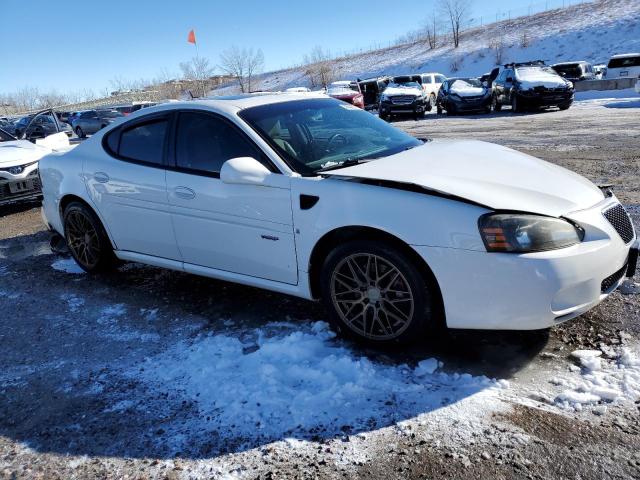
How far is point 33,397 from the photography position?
3.03 metres

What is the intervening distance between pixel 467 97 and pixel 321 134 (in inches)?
734

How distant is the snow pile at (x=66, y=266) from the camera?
5230 mm

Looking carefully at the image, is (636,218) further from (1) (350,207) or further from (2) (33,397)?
(2) (33,397)

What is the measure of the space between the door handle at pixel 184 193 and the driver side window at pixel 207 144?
14cm

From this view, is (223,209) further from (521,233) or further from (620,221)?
(620,221)

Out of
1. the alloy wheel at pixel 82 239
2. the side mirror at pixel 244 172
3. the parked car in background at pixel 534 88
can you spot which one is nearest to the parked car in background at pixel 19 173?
the alloy wheel at pixel 82 239

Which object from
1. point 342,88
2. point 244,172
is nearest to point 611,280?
point 244,172

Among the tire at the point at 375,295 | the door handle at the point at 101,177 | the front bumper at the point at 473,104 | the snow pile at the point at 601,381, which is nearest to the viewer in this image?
the snow pile at the point at 601,381

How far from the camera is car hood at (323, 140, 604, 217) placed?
2.85m

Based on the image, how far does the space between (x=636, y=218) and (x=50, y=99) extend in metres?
72.8

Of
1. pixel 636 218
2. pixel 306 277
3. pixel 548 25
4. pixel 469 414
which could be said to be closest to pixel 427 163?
pixel 306 277

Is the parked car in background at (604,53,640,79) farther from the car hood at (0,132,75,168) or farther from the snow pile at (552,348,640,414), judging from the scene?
the snow pile at (552,348,640,414)

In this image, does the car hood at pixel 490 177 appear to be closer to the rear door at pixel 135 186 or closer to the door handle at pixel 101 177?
the rear door at pixel 135 186

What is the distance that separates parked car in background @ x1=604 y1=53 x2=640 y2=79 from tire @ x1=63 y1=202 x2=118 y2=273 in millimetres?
29693
